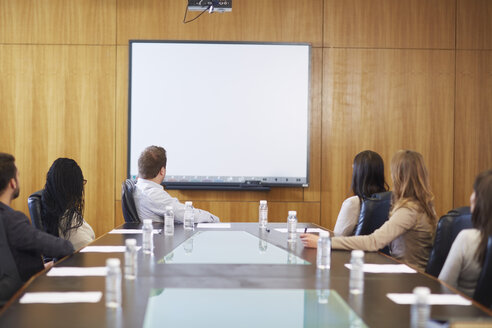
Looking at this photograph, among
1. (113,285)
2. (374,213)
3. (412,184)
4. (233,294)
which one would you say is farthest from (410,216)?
(113,285)

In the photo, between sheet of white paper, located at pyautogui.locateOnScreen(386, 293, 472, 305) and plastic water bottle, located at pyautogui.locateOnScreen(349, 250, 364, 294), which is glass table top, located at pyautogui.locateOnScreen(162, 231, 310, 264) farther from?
sheet of white paper, located at pyautogui.locateOnScreen(386, 293, 472, 305)

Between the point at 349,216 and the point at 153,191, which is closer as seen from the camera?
the point at 349,216

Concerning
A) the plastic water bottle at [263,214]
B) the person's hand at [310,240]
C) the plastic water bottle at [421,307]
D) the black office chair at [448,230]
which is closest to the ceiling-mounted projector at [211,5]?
the plastic water bottle at [263,214]

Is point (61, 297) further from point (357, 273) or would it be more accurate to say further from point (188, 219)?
point (188, 219)

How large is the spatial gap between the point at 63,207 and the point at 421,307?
244 centimetres

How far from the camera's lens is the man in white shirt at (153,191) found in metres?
4.13

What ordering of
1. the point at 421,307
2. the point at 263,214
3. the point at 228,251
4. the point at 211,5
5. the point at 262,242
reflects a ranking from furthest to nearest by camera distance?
the point at 211,5, the point at 263,214, the point at 262,242, the point at 228,251, the point at 421,307

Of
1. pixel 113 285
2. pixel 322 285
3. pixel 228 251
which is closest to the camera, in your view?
pixel 113 285

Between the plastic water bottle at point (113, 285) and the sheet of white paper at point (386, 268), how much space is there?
3.74 ft

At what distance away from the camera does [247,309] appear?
184 centimetres

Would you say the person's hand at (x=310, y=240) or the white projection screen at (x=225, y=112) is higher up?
the white projection screen at (x=225, y=112)

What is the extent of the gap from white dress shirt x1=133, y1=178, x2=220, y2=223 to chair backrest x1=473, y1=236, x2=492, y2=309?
247 centimetres

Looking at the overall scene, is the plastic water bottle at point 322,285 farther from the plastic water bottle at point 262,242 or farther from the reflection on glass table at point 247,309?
the plastic water bottle at point 262,242

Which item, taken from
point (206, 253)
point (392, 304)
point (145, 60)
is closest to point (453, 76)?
point (145, 60)
